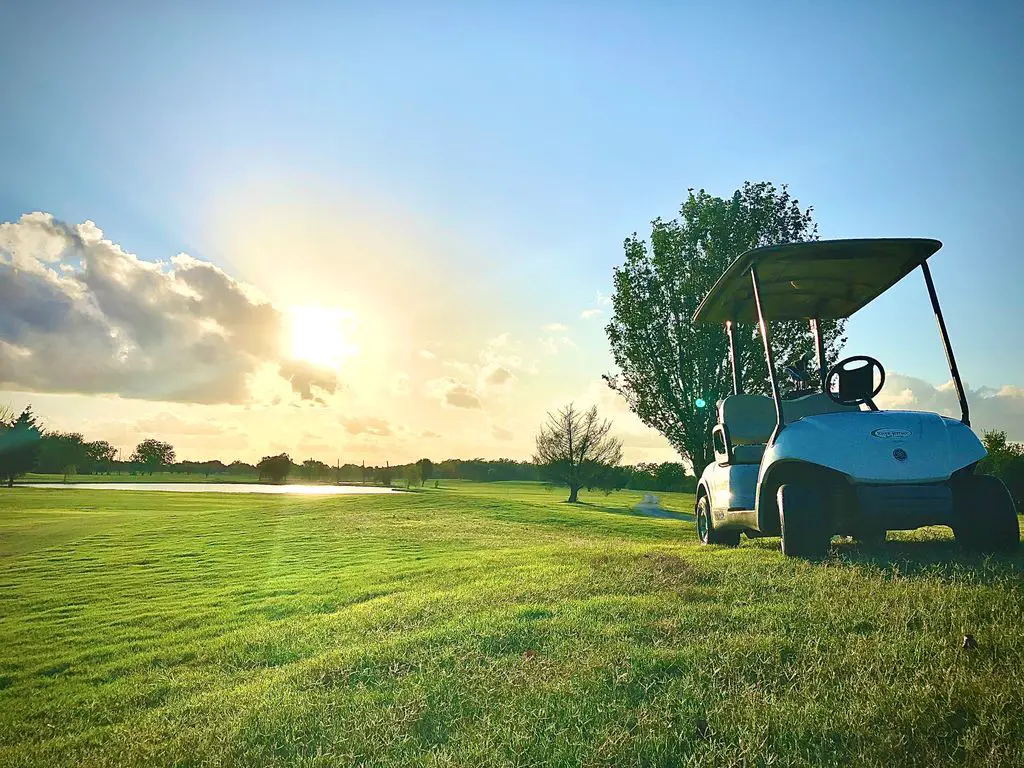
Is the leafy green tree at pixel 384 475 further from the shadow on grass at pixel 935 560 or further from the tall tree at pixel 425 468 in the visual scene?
the shadow on grass at pixel 935 560

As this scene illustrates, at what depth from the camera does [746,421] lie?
31.8 feet

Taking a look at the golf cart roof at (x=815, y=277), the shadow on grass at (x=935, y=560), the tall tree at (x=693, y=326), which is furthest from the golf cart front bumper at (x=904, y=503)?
the tall tree at (x=693, y=326)

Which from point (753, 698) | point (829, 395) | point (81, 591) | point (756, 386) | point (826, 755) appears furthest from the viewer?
point (756, 386)

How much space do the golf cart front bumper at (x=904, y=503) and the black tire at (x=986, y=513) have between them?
43 centimetres

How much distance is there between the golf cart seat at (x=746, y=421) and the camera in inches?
377

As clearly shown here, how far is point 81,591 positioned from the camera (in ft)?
47.2

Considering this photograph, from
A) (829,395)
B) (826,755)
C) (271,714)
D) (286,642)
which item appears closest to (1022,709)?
(826,755)

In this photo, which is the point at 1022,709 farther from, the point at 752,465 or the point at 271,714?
the point at 752,465

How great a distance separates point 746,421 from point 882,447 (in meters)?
2.99

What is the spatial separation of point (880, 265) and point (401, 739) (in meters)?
8.43

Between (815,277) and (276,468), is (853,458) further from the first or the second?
(276,468)

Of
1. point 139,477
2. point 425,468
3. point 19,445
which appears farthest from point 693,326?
point 139,477

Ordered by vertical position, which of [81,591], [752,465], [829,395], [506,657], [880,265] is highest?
[880,265]

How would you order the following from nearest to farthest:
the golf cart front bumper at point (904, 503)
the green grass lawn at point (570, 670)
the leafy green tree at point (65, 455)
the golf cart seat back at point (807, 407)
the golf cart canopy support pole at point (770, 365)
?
the green grass lawn at point (570, 670)
the golf cart front bumper at point (904, 503)
the golf cart canopy support pole at point (770, 365)
the golf cart seat back at point (807, 407)
the leafy green tree at point (65, 455)
